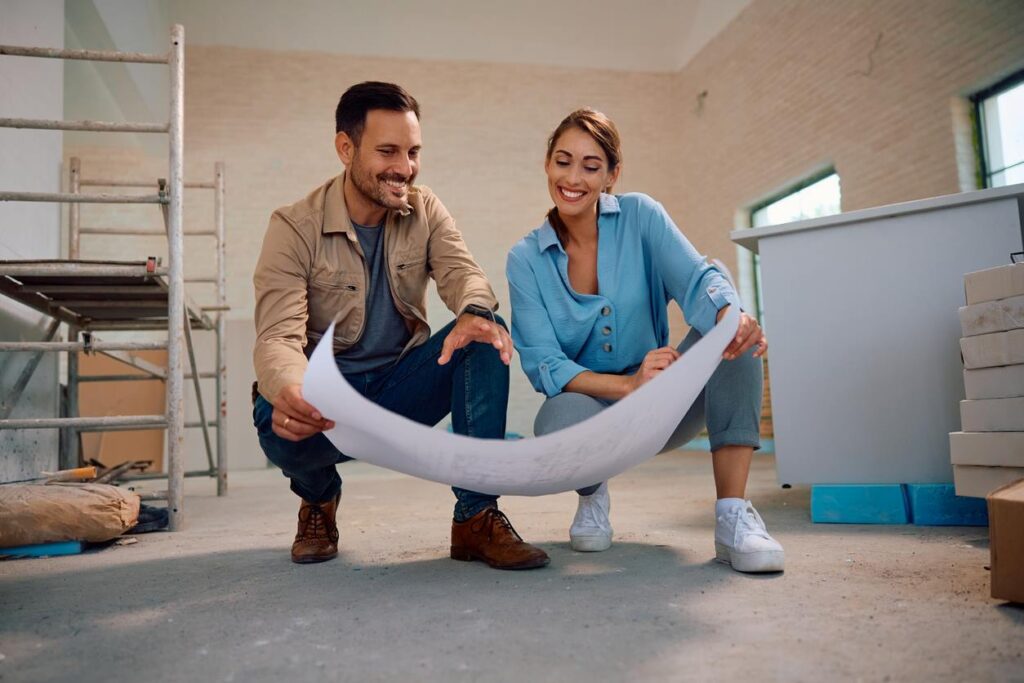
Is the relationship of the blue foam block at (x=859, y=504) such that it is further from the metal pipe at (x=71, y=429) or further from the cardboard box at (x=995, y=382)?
the metal pipe at (x=71, y=429)

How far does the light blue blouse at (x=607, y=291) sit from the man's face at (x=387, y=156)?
0.29 meters

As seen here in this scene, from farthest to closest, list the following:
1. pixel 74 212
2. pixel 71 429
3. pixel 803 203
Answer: pixel 803 203, pixel 74 212, pixel 71 429

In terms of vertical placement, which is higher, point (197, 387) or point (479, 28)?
point (479, 28)

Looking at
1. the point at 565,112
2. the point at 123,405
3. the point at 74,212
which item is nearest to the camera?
the point at 74,212

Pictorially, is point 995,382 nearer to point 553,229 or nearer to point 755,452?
point 553,229

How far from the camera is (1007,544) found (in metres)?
1.08

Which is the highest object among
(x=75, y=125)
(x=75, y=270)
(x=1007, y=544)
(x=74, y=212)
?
(x=74, y=212)

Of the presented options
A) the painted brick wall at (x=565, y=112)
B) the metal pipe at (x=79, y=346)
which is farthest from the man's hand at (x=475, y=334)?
the painted brick wall at (x=565, y=112)

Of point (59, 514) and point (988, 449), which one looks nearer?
point (988, 449)

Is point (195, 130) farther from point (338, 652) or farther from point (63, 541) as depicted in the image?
point (338, 652)

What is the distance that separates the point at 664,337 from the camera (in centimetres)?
178

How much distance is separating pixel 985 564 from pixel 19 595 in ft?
5.83

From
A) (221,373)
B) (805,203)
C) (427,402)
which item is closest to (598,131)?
(427,402)

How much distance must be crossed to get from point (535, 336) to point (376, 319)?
1.20 feet
